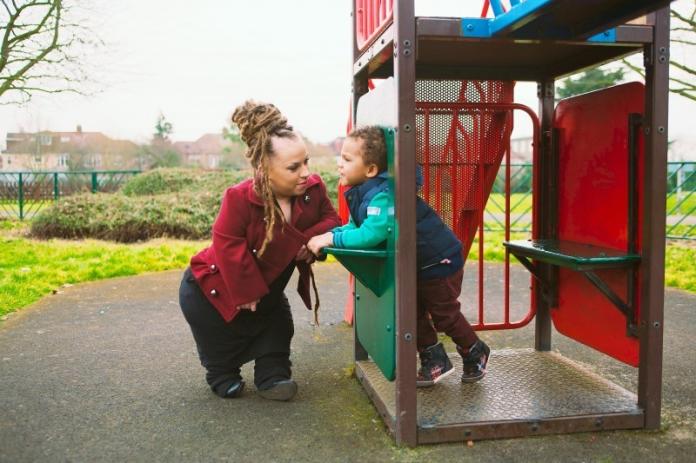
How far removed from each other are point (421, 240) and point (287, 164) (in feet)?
2.36

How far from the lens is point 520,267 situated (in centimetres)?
770

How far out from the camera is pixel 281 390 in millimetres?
3344

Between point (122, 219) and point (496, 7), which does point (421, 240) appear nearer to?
point (496, 7)

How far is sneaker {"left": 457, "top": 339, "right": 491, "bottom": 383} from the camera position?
3396 mm

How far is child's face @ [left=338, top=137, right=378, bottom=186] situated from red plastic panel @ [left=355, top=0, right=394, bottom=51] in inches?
19.8

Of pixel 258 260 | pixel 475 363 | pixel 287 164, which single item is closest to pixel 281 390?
pixel 258 260

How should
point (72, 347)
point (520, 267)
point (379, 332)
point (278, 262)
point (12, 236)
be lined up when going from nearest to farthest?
point (379, 332), point (278, 262), point (72, 347), point (520, 267), point (12, 236)

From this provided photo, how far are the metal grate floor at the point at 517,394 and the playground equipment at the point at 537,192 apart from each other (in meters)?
0.01

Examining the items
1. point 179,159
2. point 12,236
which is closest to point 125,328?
point 12,236

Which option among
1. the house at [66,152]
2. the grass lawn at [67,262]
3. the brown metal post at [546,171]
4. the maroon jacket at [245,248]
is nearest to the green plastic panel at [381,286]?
the maroon jacket at [245,248]

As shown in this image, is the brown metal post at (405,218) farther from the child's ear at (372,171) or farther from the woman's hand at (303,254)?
the woman's hand at (303,254)

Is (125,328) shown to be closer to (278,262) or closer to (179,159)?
(278,262)

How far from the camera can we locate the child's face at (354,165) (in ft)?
9.82

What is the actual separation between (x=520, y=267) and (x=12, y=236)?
7.94 m
